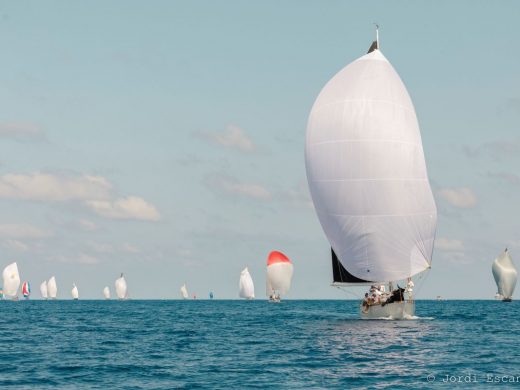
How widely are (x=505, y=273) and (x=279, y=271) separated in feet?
145

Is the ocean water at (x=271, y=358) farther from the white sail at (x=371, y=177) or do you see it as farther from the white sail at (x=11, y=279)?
the white sail at (x=11, y=279)

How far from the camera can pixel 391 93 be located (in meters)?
51.7

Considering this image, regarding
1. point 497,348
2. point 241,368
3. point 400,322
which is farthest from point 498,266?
point 241,368

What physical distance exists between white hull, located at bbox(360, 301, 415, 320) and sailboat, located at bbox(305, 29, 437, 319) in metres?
0.07

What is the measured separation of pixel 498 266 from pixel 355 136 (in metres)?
106

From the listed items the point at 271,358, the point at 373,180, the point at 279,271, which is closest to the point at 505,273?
the point at 279,271

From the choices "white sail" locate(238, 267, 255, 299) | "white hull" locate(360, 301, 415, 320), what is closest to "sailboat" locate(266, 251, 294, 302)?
"white sail" locate(238, 267, 255, 299)

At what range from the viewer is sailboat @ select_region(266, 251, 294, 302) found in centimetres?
12875

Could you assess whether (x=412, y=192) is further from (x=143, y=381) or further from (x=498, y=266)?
(x=498, y=266)

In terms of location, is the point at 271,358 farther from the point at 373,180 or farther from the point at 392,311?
the point at 392,311

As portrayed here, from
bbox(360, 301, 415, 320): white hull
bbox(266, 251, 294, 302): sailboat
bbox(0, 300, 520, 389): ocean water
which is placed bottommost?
bbox(0, 300, 520, 389): ocean water

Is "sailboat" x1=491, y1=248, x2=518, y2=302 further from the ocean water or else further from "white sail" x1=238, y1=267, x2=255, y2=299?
the ocean water

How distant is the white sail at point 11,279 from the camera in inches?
7249

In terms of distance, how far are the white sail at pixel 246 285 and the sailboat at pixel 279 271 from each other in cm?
3366
